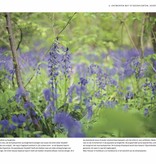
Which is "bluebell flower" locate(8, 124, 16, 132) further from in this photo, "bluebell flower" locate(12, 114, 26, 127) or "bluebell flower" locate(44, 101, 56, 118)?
"bluebell flower" locate(44, 101, 56, 118)

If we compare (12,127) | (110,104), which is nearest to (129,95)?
(110,104)

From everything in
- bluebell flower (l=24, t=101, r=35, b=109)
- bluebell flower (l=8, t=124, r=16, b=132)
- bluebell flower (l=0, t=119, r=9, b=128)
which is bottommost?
bluebell flower (l=8, t=124, r=16, b=132)

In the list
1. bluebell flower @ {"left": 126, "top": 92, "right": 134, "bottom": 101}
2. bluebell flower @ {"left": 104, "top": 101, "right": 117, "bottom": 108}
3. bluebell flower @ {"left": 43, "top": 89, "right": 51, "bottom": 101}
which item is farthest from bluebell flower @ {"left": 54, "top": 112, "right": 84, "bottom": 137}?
bluebell flower @ {"left": 126, "top": 92, "right": 134, "bottom": 101}

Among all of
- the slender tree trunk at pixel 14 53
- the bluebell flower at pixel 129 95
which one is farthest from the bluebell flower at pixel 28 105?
the bluebell flower at pixel 129 95

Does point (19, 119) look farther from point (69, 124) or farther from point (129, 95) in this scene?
point (129, 95)

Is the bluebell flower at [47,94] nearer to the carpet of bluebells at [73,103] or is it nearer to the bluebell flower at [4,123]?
the carpet of bluebells at [73,103]

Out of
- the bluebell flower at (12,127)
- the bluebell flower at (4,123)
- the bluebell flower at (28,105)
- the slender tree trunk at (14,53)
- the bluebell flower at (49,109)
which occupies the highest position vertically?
the slender tree trunk at (14,53)

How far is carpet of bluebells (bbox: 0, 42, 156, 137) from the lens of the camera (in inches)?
88.2

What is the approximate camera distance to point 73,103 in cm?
244

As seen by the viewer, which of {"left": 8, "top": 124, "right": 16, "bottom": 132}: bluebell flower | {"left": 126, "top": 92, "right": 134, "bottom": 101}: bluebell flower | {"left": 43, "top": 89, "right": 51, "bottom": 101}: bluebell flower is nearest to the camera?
{"left": 8, "top": 124, "right": 16, "bottom": 132}: bluebell flower

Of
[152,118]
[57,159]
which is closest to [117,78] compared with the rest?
[152,118]

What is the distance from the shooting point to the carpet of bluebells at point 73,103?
2.24 metres
